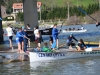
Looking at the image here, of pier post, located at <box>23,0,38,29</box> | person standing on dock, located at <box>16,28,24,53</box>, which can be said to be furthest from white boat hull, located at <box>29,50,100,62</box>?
pier post, located at <box>23,0,38,29</box>

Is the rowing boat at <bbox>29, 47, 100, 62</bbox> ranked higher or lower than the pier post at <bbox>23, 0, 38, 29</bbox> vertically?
lower

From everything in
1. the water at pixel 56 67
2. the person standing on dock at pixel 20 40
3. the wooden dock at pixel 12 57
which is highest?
the person standing on dock at pixel 20 40

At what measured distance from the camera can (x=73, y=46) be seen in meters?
30.3

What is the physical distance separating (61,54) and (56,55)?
1.24 feet

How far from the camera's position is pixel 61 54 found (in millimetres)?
26156

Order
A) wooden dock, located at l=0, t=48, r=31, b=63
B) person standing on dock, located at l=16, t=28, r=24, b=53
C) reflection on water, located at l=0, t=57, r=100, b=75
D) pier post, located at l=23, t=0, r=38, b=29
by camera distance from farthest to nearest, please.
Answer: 1. pier post, located at l=23, t=0, r=38, b=29
2. person standing on dock, located at l=16, t=28, r=24, b=53
3. wooden dock, located at l=0, t=48, r=31, b=63
4. reflection on water, located at l=0, t=57, r=100, b=75

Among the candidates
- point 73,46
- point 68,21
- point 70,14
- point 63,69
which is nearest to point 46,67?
point 63,69

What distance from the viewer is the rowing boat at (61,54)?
25.3m

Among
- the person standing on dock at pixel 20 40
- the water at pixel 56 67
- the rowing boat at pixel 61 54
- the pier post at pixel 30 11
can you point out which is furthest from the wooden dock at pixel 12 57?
the pier post at pixel 30 11

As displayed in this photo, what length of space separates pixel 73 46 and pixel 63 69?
705cm

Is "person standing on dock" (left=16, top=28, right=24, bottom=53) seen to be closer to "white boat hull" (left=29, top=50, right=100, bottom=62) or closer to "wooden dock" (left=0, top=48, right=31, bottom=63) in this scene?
"wooden dock" (left=0, top=48, right=31, bottom=63)

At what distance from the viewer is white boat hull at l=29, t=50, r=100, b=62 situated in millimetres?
25219

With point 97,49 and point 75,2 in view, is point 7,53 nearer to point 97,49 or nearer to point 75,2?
point 97,49

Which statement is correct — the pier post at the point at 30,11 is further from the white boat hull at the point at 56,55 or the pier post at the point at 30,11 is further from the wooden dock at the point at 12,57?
the wooden dock at the point at 12,57
